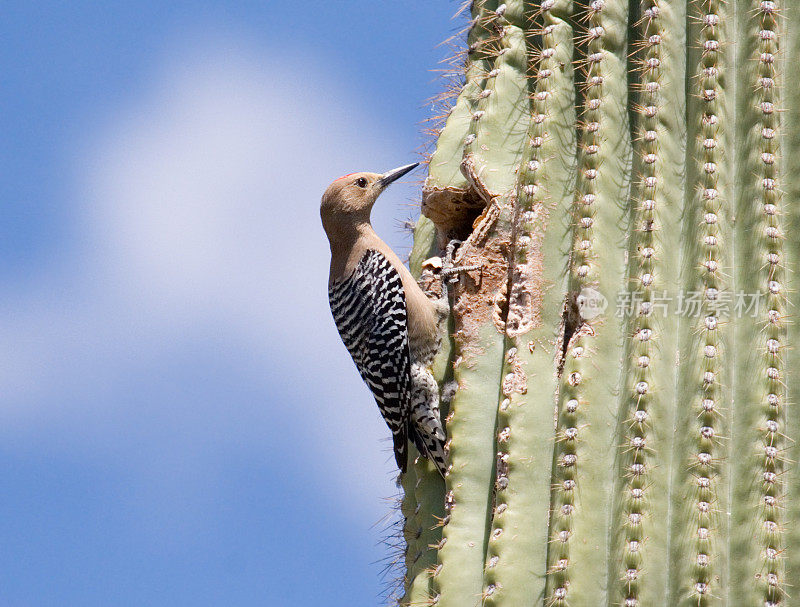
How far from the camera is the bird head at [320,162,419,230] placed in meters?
5.58

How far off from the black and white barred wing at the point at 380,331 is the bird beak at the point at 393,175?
0.47 m

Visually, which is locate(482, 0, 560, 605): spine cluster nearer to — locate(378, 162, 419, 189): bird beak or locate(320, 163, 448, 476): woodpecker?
locate(320, 163, 448, 476): woodpecker

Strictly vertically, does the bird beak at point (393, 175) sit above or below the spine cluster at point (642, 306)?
above

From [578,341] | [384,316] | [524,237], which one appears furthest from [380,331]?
[578,341]

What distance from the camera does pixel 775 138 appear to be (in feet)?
11.0

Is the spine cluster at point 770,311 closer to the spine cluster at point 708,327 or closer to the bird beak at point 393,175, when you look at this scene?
the spine cluster at point 708,327

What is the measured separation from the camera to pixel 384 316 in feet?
16.2

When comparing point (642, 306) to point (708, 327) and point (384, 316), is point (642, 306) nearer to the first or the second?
point (708, 327)

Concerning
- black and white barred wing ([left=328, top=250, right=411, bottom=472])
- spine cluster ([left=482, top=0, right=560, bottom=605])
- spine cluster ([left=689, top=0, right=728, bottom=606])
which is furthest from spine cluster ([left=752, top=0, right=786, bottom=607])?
black and white barred wing ([left=328, top=250, right=411, bottom=472])

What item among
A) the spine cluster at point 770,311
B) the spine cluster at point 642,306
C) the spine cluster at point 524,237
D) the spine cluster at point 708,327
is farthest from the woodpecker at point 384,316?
the spine cluster at point 770,311

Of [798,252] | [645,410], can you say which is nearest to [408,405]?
[645,410]

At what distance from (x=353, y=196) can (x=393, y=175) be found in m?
0.26

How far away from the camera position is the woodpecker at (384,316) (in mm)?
4547

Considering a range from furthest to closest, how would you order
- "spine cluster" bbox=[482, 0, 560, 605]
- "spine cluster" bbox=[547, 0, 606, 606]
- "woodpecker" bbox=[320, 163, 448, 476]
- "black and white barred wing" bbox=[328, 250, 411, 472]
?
"black and white barred wing" bbox=[328, 250, 411, 472], "woodpecker" bbox=[320, 163, 448, 476], "spine cluster" bbox=[482, 0, 560, 605], "spine cluster" bbox=[547, 0, 606, 606]
